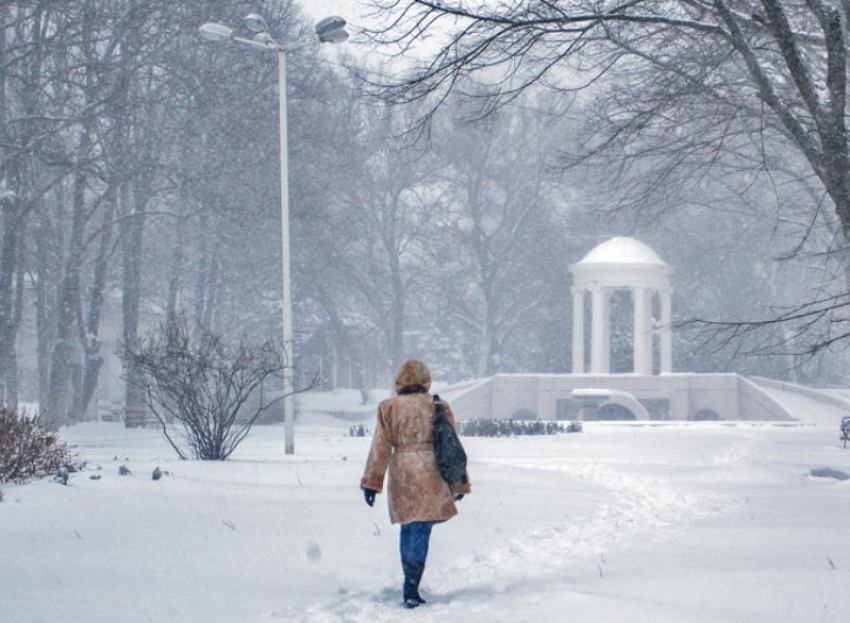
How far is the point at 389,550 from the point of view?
7.67m

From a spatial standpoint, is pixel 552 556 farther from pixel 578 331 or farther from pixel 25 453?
pixel 578 331

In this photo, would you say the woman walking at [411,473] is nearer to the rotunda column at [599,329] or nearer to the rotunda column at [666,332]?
the rotunda column at [599,329]

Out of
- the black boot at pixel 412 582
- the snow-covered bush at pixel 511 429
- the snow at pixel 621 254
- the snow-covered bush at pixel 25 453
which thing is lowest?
the snow-covered bush at pixel 511 429

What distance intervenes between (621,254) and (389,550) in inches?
1101

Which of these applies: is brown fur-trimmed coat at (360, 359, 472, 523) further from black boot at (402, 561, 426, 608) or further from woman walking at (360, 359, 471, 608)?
black boot at (402, 561, 426, 608)

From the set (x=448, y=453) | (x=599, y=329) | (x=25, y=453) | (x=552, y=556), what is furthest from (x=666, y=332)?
(x=448, y=453)

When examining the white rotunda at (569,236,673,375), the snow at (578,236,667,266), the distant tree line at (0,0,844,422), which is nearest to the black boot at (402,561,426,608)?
the distant tree line at (0,0,844,422)

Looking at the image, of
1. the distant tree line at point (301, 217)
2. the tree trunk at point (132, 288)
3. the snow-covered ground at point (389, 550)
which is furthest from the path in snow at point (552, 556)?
the tree trunk at point (132, 288)

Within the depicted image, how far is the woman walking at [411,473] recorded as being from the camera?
6273 mm

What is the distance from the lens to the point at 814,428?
23.6m

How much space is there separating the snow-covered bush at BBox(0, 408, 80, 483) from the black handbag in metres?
4.22

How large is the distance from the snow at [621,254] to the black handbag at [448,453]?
28546 millimetres

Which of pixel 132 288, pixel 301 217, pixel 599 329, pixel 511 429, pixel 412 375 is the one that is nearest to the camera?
pixel 412 375

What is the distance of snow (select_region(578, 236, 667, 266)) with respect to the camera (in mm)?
34375
